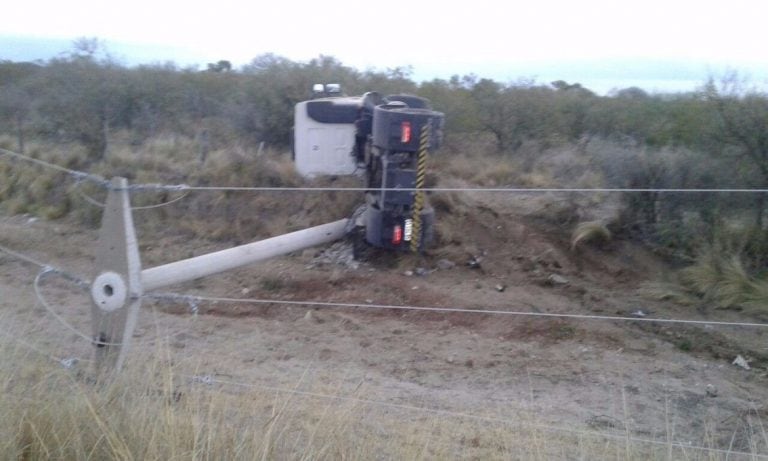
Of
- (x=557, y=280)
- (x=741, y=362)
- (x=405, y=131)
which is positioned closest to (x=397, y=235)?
(x=405, y=131)

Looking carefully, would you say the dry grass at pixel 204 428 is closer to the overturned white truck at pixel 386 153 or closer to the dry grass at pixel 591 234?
the overturned white truck at pixel 386 153

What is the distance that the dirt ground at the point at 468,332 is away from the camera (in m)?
6.62

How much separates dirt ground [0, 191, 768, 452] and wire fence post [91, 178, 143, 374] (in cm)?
31

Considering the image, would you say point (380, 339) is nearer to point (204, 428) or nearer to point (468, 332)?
point (468, 332)

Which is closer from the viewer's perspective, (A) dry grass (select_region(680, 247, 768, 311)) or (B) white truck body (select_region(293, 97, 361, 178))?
(A) dry grass (select_region(680, 247, 768, 311))

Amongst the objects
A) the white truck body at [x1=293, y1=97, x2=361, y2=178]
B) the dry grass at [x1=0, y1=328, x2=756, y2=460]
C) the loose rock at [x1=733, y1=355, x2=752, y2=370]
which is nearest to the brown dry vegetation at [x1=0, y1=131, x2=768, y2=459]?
the dry grass at [x1=0, y1=328, x2=756, y2=460]

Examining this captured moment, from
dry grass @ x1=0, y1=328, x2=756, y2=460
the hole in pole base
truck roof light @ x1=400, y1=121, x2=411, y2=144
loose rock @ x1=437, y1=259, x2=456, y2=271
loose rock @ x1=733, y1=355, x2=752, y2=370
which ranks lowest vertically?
loose rock @ x1=437, y1=259, x2=456, y2=271

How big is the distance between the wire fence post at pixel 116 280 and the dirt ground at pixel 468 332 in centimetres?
31

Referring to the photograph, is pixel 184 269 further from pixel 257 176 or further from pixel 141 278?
pixel 257 176

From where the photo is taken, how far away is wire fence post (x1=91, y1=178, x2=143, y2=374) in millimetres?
5484

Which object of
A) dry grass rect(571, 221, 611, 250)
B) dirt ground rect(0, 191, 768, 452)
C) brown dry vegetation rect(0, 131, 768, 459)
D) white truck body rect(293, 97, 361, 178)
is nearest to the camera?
brown dry vegetation rect(0, 131, 768, 459)

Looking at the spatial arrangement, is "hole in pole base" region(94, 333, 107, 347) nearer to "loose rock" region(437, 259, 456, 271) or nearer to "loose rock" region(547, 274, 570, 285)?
"loose rock" region(437, 259, 456, 271)

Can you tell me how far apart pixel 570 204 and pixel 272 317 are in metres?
4.78

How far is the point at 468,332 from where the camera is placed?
346 inches
